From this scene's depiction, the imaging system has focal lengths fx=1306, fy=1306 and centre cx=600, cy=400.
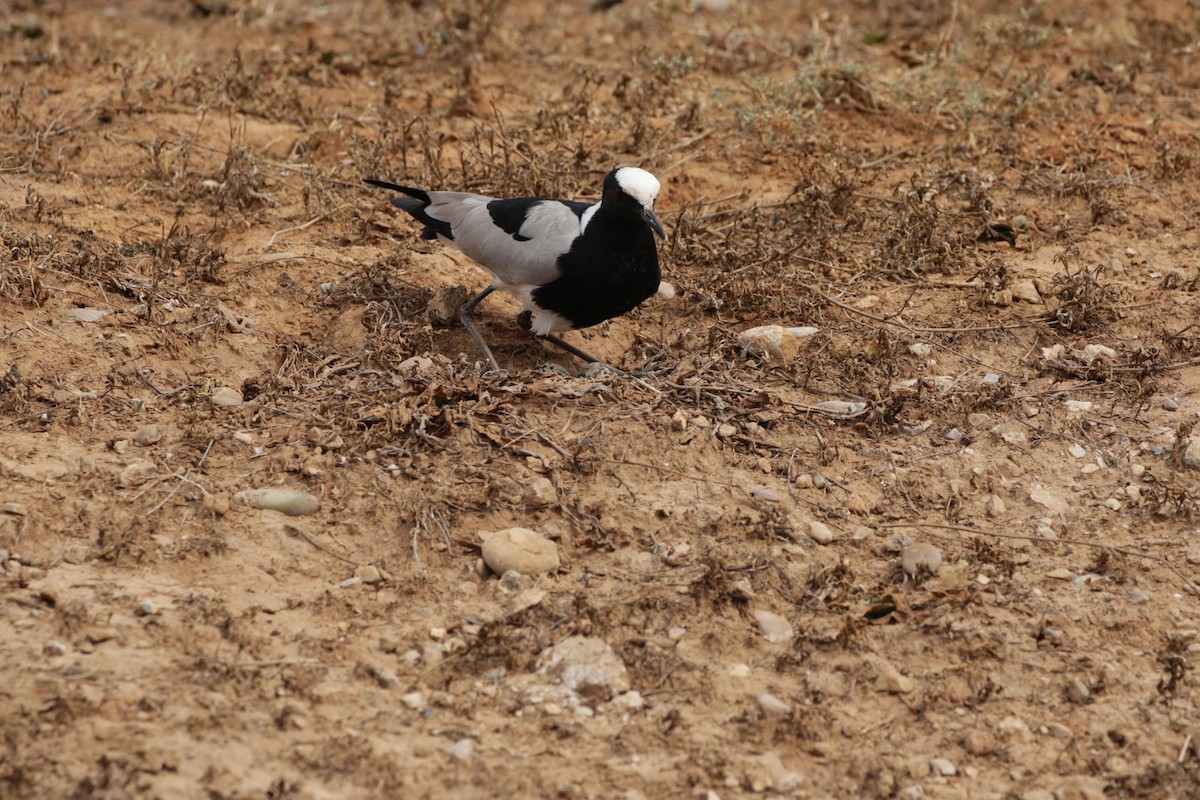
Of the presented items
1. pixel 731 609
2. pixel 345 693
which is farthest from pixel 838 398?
pixel 345 693

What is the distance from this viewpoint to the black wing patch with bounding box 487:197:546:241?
5.90 meters

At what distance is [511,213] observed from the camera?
5.97m

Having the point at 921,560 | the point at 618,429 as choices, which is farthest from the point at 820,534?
the point at 618,429

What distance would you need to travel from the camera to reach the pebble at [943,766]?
366cm

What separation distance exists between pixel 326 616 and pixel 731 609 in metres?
1.29

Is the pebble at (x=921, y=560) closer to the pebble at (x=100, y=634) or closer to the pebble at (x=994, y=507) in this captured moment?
the pebble at (x=994, y=507)

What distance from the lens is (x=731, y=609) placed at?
4.24 metres

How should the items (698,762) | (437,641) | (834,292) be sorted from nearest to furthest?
(698,762) < (437,641) < (834,292)

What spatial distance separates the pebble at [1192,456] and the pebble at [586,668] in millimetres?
2454

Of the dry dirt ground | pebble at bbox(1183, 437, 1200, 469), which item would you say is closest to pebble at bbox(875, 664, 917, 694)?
the dry dirt ground

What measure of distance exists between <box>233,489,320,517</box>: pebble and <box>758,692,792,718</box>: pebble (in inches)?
67.5

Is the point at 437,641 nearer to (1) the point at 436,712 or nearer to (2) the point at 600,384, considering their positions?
(1) the point at 436,712

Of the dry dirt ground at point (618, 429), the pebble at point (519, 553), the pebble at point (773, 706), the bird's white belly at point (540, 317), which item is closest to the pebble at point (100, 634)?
the dry dirt ground at point (618, 429)

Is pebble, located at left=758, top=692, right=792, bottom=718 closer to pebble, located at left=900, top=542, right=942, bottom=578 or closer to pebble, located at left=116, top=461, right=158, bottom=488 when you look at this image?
pebble, located at left=900, top=542, right=942, bottom=578
